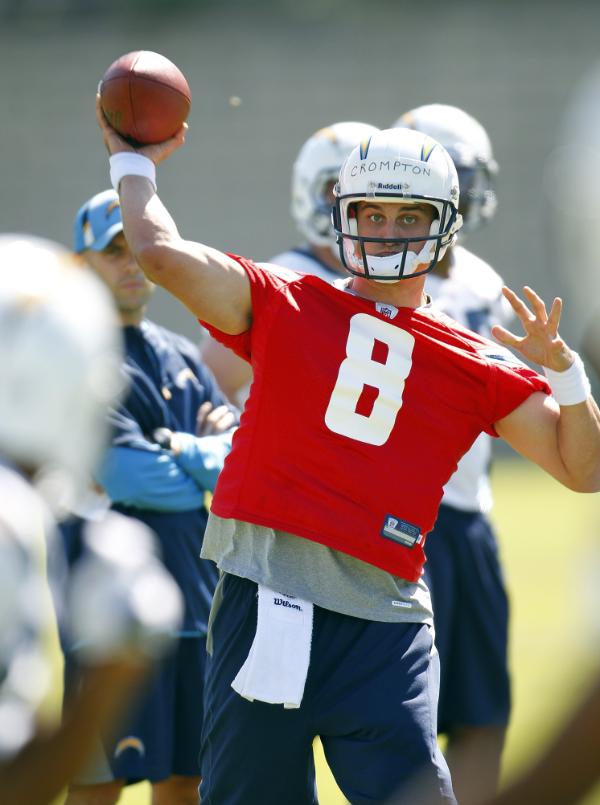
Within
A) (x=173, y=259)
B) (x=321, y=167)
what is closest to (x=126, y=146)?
(x=173, y=259)

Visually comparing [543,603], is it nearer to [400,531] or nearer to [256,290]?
[400,531]

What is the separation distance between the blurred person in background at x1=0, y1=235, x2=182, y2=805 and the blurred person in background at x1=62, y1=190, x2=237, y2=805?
7.04 feet

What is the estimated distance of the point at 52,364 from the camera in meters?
1.86

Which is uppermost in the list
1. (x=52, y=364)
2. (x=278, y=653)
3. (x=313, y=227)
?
(x=52, y=364)

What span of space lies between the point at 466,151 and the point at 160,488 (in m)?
1.99

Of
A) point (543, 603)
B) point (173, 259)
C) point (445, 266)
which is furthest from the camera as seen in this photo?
point (543, 603)

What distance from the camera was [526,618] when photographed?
23.7 ft

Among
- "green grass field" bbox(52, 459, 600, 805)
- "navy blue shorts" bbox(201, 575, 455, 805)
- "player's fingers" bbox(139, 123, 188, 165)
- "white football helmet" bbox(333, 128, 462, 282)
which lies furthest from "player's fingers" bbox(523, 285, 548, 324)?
"player's fingers" bbox(139, 123, 188, 165)

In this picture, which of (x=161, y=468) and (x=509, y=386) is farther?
(x=161, y=468)

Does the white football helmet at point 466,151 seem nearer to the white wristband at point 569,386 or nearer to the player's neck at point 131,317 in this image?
the player's neck at point 131,317

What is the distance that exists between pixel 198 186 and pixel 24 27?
2892mm

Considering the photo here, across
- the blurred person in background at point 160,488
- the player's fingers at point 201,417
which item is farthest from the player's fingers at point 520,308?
the player's fingers at point 201,417

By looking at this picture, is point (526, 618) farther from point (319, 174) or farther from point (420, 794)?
point (420, 794)

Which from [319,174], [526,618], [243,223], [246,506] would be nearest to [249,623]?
[246,506]
